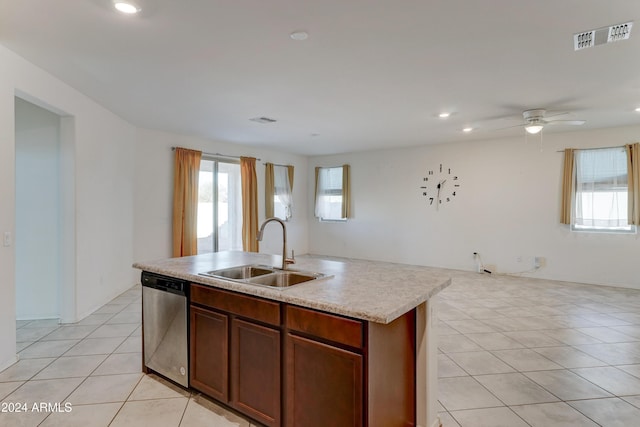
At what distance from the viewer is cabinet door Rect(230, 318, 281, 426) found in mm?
1890

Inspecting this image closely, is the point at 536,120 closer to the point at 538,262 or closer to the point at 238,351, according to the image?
the point at 538,262

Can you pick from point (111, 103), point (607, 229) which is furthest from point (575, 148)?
point (111, 103)

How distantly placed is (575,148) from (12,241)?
757cm

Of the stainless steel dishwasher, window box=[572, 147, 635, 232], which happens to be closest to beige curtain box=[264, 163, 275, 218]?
the stainless steel dishwasher

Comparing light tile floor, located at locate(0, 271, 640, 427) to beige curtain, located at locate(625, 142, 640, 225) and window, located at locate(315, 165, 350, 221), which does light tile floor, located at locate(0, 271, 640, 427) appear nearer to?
beige curtain, located at locate(625, 142, 640, 225)

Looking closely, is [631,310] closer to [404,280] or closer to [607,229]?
[607,229]

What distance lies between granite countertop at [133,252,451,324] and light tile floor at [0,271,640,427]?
0.89 metres

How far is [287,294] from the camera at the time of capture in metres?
1.79

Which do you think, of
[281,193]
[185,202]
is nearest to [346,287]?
[185,202]

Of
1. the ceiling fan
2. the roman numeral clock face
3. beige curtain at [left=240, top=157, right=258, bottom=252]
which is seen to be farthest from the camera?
beige curtain at [left=240, top=157, right=258, bottom=252]

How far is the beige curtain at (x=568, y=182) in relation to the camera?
5.66 meters

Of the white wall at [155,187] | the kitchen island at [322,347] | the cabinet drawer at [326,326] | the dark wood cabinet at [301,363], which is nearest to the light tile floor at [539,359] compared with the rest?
the kitchen island at [322,347]

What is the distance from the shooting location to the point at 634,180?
5199 mm

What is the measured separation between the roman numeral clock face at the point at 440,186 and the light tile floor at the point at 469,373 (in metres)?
2.91
